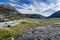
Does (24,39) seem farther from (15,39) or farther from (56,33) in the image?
(56,33)

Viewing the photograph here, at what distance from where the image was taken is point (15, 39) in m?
21.6

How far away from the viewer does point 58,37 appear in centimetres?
2042

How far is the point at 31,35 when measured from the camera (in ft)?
70.7

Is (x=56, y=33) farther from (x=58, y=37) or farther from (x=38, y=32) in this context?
(x=38, y=32)

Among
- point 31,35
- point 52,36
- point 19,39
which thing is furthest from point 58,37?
point 19,39

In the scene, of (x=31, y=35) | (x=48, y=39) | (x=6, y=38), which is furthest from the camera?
(x=6, y=38)

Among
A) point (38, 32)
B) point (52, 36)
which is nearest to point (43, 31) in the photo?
point (38, 32)

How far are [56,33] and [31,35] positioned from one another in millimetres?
3192

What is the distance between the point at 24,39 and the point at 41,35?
2.19 m

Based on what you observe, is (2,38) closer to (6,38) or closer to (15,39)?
(6,38)

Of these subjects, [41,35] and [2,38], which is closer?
[41,35]

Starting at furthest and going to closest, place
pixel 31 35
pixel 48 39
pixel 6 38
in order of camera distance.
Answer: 1. pixel 6 38
2. pixel 31 35
3. pixel 48 39

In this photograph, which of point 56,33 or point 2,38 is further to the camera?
point 2,38

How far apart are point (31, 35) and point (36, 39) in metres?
1.22
